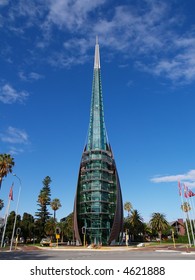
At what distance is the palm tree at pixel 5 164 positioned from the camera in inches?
1959

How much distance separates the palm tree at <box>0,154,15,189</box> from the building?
29.0 metres

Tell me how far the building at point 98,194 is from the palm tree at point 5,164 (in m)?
29.0

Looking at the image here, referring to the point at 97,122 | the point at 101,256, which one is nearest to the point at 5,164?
the point at 101,256

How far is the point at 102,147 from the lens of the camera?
80.5 metres

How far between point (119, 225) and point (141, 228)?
19.3 meters

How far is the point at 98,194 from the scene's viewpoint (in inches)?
2874

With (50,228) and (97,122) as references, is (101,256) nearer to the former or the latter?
(97,122)

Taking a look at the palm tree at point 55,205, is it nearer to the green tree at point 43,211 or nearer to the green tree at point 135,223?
the green tree at point 43,211

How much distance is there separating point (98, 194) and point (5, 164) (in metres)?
31.3

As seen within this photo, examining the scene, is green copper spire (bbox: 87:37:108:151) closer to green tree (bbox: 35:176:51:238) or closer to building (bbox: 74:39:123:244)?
building (bbox: 74:39:123:244)

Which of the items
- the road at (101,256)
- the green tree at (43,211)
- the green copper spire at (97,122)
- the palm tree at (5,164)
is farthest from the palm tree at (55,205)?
the road at (101,256)
